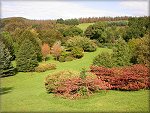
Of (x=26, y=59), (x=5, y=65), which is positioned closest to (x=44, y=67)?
(x=26, y=59)

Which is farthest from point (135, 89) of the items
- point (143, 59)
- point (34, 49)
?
point (34, 49)

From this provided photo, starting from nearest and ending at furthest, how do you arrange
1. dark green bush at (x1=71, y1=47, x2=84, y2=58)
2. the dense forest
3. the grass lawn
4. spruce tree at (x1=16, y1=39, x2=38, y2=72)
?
the grass lawn, the dense forest, spruce tree at (x1=16, y1=39, x2=38, y2=72), dark green bush at (x1=71, y1=47, x2=84, y2=58)

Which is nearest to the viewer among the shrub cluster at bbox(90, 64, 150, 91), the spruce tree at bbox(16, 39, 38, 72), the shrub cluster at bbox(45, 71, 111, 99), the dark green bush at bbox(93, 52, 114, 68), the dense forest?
the shrub cluster at bbox(45, 71, 111, 99)

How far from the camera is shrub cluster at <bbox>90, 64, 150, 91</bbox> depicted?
2604 centimetres

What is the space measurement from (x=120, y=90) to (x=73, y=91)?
16.3 ft

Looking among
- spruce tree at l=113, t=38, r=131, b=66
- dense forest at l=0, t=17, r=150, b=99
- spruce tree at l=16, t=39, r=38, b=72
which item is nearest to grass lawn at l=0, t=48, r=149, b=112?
dense forest at l=0, t=17, r=150, b=99

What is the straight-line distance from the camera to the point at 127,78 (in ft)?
88.6

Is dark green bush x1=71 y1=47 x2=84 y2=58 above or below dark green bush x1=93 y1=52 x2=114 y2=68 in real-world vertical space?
below

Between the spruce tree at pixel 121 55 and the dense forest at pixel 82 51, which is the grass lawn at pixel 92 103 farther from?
the spruce tree at pixel 121 55

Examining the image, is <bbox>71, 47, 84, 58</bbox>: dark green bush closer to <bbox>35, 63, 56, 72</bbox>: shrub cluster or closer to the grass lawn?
<bbox>35, 63, 56, 72</bbox>: shrub cluster

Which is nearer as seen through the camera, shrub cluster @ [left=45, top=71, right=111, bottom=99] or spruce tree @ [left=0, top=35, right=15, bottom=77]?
shrub cluster @ [left=45, top=71, right=111, bottom=99]

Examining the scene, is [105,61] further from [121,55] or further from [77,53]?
[77,53]

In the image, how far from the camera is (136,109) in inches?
733

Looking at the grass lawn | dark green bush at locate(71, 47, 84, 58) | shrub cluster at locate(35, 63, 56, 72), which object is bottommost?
shrub cluster at locate(35, 63, 56, 72)
